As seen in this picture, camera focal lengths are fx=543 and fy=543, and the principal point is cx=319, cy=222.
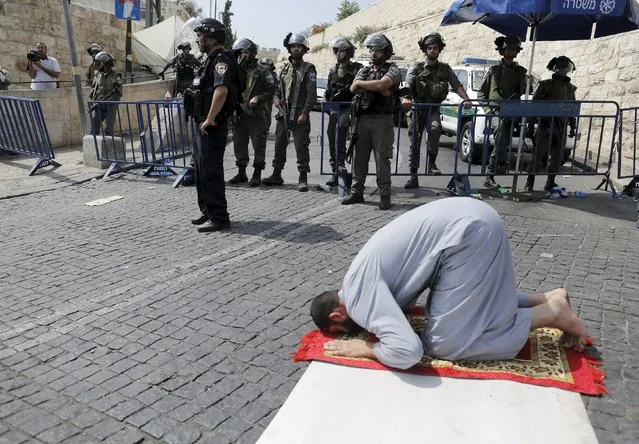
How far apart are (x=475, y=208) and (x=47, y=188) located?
279 inches

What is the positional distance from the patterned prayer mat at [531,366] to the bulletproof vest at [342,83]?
14.7ft

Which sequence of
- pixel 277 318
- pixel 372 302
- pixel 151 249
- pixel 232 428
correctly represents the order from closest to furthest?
1. pixel 232 428
2. pixel 372 302
3. pixel 277 318
4. pixel 151 249

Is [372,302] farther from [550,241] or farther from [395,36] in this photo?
[395,36]

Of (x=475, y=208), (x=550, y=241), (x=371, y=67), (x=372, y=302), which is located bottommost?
(x=550, y=241)

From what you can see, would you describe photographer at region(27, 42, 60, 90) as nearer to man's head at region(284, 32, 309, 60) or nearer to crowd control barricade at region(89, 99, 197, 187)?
crowd control barricade at region(89, 99, 197, 187)

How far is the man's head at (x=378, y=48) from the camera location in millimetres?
5945

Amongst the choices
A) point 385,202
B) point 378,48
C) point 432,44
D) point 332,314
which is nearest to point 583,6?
point 432,44

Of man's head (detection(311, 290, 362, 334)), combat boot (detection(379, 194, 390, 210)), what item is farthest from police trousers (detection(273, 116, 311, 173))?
man's head (detection(311, 290, 362, 334))

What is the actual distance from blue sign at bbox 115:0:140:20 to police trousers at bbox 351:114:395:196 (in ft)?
27.8

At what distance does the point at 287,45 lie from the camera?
22.7 feet

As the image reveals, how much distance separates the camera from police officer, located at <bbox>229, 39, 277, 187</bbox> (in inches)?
284

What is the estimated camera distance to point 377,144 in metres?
6.25

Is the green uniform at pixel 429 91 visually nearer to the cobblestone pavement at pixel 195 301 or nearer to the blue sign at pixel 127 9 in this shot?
the cobblestone pavement at pixel 195 301

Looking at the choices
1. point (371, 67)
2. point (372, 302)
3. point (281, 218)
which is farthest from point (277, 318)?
point (371, 67)
